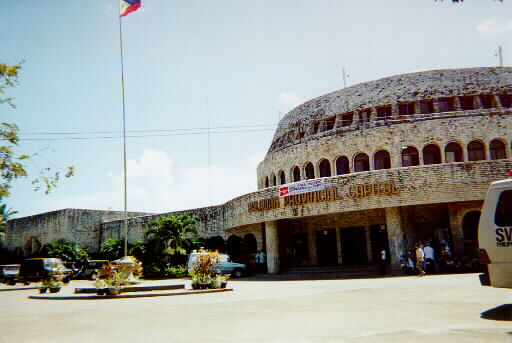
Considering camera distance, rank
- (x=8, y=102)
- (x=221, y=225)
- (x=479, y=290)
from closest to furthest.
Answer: (x=8, y=102)
(x=479, y=290)
(x=221, y=225)

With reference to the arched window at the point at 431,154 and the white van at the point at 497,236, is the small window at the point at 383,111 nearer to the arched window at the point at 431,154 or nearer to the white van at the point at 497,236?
the arched window at the point at 431,154

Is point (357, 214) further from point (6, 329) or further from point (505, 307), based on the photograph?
point (6, 329)

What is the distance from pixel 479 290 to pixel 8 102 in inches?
489

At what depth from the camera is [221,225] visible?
117ft

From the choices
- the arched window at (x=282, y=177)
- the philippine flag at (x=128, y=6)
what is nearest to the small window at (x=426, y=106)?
the arched window at (x=282, y=177)

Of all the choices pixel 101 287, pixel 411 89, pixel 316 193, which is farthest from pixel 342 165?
pixel 101 287

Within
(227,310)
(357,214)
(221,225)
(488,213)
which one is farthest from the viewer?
(221,225)

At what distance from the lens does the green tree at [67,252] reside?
41812 mm

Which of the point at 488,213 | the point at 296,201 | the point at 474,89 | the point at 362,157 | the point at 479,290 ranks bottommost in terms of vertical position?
the point at 479,290

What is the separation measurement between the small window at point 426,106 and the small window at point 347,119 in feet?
15.3

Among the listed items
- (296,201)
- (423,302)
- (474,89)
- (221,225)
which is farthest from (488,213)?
(221,225)

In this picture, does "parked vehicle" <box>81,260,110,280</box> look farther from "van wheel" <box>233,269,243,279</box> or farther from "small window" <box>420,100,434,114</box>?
"small window" <box>420,100,434,114</box>

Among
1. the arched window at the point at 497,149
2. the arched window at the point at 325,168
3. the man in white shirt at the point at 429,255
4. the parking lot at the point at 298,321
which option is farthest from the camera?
the arched window at the point at 325,168

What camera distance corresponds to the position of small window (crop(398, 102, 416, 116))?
98.2ft
